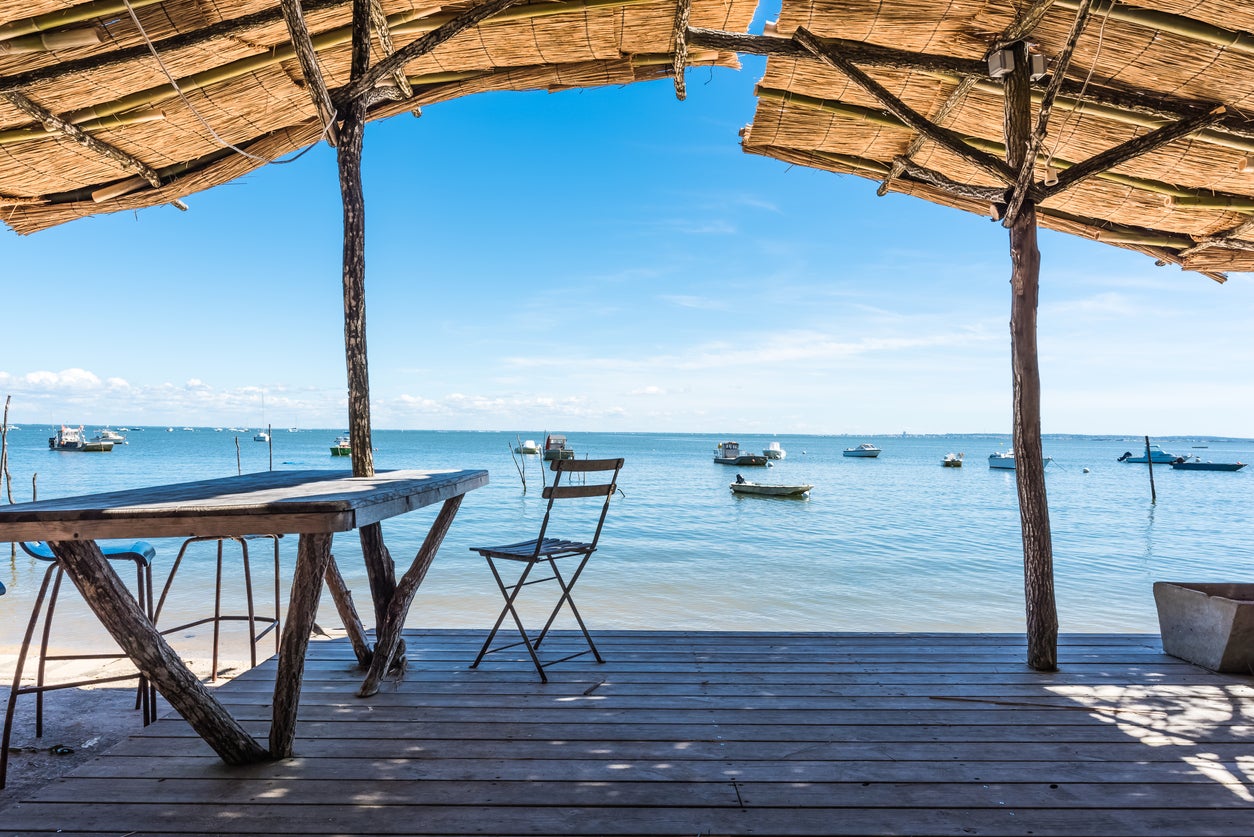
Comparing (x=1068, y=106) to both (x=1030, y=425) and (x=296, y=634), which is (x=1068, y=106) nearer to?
(x=1030, y=425)

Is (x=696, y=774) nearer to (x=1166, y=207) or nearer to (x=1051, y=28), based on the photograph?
(x=1051, y=28)

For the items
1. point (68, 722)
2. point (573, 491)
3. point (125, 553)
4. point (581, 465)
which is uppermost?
point (581, 465)

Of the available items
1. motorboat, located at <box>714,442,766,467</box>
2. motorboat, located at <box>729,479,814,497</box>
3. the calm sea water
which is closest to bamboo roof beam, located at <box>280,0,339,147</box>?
the calm sea water

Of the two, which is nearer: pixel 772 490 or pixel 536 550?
pixel 536 550

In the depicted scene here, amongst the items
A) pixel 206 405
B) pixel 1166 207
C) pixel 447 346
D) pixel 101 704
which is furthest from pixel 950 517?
pixel 206 405

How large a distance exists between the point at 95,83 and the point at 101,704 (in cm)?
290

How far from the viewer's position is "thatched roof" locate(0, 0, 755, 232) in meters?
2.67

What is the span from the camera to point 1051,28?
2746 millimetres

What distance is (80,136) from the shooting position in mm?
3084

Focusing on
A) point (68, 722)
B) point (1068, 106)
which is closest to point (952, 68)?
point (1068, 106)

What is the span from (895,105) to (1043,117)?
591mm

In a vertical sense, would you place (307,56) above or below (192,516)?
above

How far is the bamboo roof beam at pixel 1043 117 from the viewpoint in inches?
101

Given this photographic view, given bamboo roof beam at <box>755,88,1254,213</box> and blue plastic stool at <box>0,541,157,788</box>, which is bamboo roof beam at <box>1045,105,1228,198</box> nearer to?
bamboo roof beam at <box>755,88,1254,213</box>
